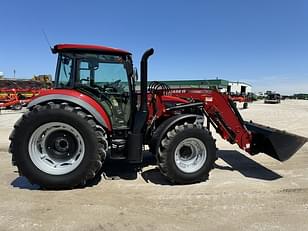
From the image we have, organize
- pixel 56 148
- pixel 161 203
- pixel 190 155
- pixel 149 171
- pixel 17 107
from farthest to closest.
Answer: pixel 17 107 → pixel 149 171 → pixel 190 155 → pixel 56 148 → pixel 161 203

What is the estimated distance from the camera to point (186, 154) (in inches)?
233

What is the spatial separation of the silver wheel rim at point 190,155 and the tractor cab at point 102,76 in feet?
3.69

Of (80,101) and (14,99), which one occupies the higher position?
(14,99)

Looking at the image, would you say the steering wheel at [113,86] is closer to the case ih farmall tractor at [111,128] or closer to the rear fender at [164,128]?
the case ih farmall tractor at [111,128]

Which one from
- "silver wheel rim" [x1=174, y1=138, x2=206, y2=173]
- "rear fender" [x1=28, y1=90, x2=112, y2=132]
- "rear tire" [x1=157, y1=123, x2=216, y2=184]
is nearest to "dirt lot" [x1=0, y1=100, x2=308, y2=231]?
"rear tire" [x1=157, y1=123, x2=216, y2=184]

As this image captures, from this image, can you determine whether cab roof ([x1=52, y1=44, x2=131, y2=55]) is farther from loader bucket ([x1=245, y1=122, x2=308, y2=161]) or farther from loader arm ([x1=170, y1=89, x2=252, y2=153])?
loader bucket ([x1=245, y1=122, x2=308, y2=161])

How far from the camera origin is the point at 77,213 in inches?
170

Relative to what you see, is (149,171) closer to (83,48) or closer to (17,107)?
(83,48)

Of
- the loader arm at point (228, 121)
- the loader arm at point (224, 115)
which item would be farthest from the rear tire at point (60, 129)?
the loader arm at point (224, 115)

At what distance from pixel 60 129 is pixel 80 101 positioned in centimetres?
60

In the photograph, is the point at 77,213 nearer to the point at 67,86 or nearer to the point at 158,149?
the point at 158,149

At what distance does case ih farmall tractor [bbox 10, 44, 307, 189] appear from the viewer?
5.25 metres

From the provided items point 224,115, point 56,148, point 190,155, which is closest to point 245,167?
point 224,115

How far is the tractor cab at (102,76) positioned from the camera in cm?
574
